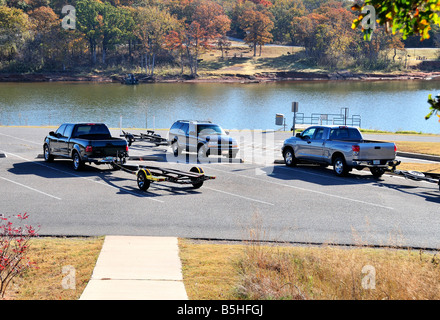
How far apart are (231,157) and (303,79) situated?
116 m

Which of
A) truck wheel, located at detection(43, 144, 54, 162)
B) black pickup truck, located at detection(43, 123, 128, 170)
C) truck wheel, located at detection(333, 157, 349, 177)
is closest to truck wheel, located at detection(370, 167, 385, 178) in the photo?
truck wheel, located at detection(333, 157, 349, 177)

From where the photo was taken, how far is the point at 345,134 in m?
22.6

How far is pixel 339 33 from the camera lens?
468 feet

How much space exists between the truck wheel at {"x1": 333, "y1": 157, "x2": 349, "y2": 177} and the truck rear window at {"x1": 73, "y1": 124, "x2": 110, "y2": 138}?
9.21 meters

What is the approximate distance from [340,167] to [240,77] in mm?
114686

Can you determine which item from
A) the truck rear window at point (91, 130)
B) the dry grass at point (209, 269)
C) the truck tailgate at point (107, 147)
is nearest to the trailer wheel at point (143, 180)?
the truck tailgate at point (107, 147)

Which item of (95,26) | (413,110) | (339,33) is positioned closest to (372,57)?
(339,33)

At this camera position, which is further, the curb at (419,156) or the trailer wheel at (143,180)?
the curb at (419,156)

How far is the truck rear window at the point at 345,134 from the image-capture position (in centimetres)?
2255

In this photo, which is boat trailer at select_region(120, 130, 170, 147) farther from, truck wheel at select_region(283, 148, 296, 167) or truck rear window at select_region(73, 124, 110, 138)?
truck wheel at select_region(283, 148, 296, 167)

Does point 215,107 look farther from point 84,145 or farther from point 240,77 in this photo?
point 240,77

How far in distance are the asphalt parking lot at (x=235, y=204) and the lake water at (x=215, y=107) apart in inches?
1180

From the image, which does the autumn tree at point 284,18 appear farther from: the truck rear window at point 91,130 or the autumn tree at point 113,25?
the truck rear window at point 91,130
